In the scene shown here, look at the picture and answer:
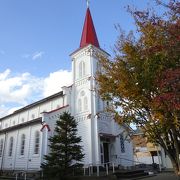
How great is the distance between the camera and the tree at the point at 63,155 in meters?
18.0

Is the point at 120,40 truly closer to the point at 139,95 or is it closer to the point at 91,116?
the point at 139,95

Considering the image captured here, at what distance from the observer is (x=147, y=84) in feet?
31.1

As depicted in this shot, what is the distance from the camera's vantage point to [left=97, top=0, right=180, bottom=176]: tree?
28.8ft

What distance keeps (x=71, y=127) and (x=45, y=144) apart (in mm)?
6930

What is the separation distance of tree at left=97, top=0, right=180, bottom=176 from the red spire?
20020 mm

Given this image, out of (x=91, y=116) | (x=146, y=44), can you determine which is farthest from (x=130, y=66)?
(x=91, y=116)

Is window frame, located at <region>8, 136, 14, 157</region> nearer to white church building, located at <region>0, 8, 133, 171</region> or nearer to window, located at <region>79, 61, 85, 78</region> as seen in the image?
white church building, located at <region>0, 8, 133, 171</region>

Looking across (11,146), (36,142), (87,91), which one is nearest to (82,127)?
(87,91)

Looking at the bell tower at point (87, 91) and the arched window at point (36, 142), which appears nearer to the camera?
the bell tower at point (87, 91)

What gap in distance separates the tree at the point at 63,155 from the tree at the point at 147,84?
29.1 feet

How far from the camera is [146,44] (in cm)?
978

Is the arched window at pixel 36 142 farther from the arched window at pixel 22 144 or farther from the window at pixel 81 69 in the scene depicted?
the window at pixel 81 69

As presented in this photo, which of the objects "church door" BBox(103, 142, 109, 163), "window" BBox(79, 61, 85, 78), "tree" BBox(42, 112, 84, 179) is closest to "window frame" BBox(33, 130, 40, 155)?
"church door" BBox(103, 142, 109, 163)

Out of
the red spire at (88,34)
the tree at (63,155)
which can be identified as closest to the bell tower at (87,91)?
the red spire at (88,34)
